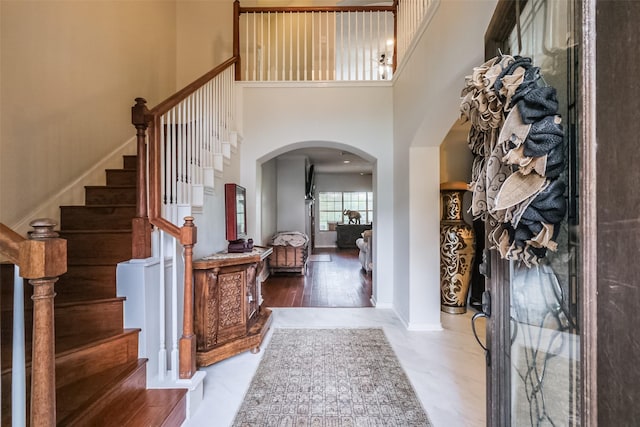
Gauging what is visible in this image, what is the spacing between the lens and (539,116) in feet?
2.27

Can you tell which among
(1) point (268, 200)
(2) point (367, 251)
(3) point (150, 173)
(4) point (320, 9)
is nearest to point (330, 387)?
(3) point (150, 173)

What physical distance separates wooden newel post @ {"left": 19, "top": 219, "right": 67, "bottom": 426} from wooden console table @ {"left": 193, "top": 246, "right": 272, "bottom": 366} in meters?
1.28

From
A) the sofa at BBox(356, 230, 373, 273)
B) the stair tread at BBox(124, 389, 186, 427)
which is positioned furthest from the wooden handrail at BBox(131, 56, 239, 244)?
the sofa at BBox(356, 230, 373, 273)

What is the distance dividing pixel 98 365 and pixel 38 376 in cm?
85

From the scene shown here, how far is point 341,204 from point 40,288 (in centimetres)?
1037

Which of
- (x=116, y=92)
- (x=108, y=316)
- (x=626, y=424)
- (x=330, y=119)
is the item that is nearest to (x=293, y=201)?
(x=330, y=119)

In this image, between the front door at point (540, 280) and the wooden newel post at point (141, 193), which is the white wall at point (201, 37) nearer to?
the wooden newel post at point (141, 193)

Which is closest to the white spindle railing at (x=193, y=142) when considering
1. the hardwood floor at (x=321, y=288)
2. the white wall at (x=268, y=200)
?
the hardwood floor at (x=321, y=288)

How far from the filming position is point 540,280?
871 mm

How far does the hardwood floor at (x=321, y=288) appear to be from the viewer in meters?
3.98

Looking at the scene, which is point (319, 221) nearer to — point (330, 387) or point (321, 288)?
point (321, 288)

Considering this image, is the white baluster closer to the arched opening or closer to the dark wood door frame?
the dark wood door frame

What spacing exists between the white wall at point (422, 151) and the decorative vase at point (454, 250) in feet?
1.82

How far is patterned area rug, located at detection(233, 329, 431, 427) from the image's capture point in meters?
1.73
